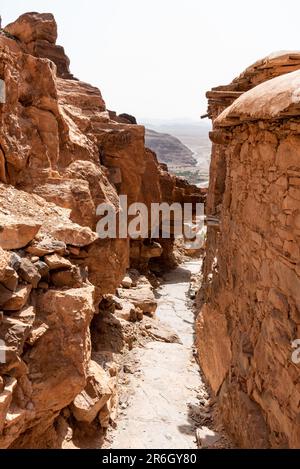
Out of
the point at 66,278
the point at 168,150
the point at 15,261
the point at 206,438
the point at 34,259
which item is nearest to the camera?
the point at 15,261

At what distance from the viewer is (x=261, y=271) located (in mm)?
3252

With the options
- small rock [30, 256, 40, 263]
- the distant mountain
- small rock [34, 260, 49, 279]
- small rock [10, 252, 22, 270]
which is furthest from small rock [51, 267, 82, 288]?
the distant mountain

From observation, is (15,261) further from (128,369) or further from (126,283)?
(126,283)

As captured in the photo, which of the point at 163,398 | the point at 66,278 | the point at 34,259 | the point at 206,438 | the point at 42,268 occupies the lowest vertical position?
the point at 163,398

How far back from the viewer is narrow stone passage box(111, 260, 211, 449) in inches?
203

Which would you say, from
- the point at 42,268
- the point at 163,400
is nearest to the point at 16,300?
the point at 42,268

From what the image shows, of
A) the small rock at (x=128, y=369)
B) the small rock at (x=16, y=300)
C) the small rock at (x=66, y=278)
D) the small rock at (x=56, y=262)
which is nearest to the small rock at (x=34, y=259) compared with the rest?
the small rock at (x=56, y=262)

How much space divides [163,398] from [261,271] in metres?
3.79

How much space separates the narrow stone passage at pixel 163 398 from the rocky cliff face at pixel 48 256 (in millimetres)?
452

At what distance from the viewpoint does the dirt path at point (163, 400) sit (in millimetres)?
5169

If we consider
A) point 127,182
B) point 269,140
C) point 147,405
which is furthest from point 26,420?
point 127,182

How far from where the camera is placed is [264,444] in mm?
3014

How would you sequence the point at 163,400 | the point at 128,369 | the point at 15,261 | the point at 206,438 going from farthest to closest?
the point at 128,369, the point at 163,400, the point at 206,438, the point at 15,261
